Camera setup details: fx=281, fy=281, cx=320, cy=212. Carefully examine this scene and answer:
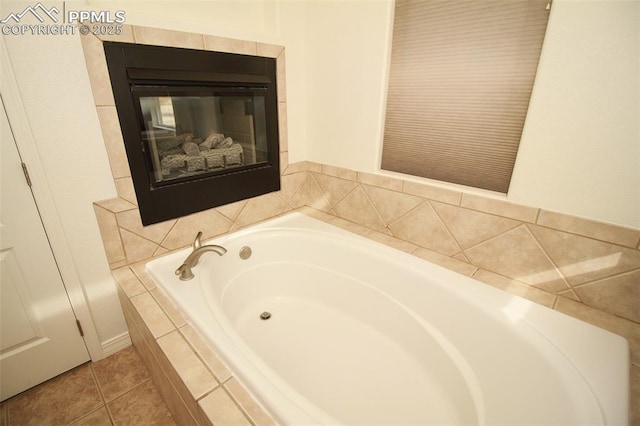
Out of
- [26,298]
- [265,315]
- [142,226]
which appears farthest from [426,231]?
[26,298]

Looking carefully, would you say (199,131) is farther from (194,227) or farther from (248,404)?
(248,404)

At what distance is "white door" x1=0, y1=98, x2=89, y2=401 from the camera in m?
1.05

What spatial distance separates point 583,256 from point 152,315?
1.70m

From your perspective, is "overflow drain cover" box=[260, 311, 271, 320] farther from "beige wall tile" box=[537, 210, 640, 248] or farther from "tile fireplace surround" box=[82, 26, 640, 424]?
"beige wall tile" box=[537, 210, 640, 248]

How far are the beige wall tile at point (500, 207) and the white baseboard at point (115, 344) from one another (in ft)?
6.06

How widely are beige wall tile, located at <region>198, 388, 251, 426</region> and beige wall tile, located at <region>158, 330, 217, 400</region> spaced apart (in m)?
0.03

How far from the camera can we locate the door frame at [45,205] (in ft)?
3.15

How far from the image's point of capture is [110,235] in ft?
4.27

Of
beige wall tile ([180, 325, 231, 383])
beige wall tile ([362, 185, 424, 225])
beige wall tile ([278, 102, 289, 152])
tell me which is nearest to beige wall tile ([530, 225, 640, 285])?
beige wall tile ([362, 185, 424, 225])

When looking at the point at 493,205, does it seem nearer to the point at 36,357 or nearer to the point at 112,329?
the point at 112,329

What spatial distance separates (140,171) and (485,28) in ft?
5.38

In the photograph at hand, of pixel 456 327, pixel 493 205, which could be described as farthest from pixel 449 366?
pixel 493 205

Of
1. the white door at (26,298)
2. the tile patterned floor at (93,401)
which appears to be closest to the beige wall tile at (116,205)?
the white door at (26,298)

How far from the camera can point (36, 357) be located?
124 cm
